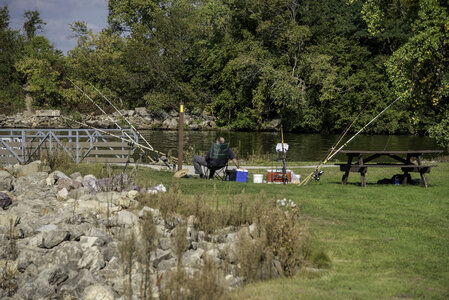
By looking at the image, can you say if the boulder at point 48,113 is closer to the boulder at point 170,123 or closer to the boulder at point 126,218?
the boulder at point 170,123

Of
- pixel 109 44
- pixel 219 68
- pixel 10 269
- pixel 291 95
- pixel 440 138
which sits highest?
pixel 109 44

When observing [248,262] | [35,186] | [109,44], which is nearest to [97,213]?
[35,186]

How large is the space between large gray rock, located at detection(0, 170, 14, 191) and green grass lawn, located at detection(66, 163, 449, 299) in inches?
121

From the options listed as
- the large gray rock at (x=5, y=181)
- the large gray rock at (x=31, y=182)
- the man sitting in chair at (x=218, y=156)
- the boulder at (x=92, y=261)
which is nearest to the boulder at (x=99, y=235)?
the boulder at (x=92, y=261)

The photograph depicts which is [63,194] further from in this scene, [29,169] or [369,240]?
[369,240]

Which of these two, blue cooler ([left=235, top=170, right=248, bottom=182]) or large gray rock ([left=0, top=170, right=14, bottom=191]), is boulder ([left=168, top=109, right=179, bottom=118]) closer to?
blue cooler ([left=235, top=170, right=248, bottom=182])

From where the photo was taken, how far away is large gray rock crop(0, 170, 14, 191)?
11.7m


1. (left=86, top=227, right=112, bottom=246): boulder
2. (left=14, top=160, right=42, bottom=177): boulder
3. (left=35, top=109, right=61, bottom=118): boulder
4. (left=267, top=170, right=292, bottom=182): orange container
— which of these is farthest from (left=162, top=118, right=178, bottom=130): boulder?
(left=86, top=227, right=112, bottom=246): boulder

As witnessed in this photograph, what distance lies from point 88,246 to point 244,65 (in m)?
36.1

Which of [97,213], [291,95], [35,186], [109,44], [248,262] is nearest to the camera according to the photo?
[248,262]

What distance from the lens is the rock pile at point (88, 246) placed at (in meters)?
6.36

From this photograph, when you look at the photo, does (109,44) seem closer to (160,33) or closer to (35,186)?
(160,33)

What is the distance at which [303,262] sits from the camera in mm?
6477

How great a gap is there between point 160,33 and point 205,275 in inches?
2015
